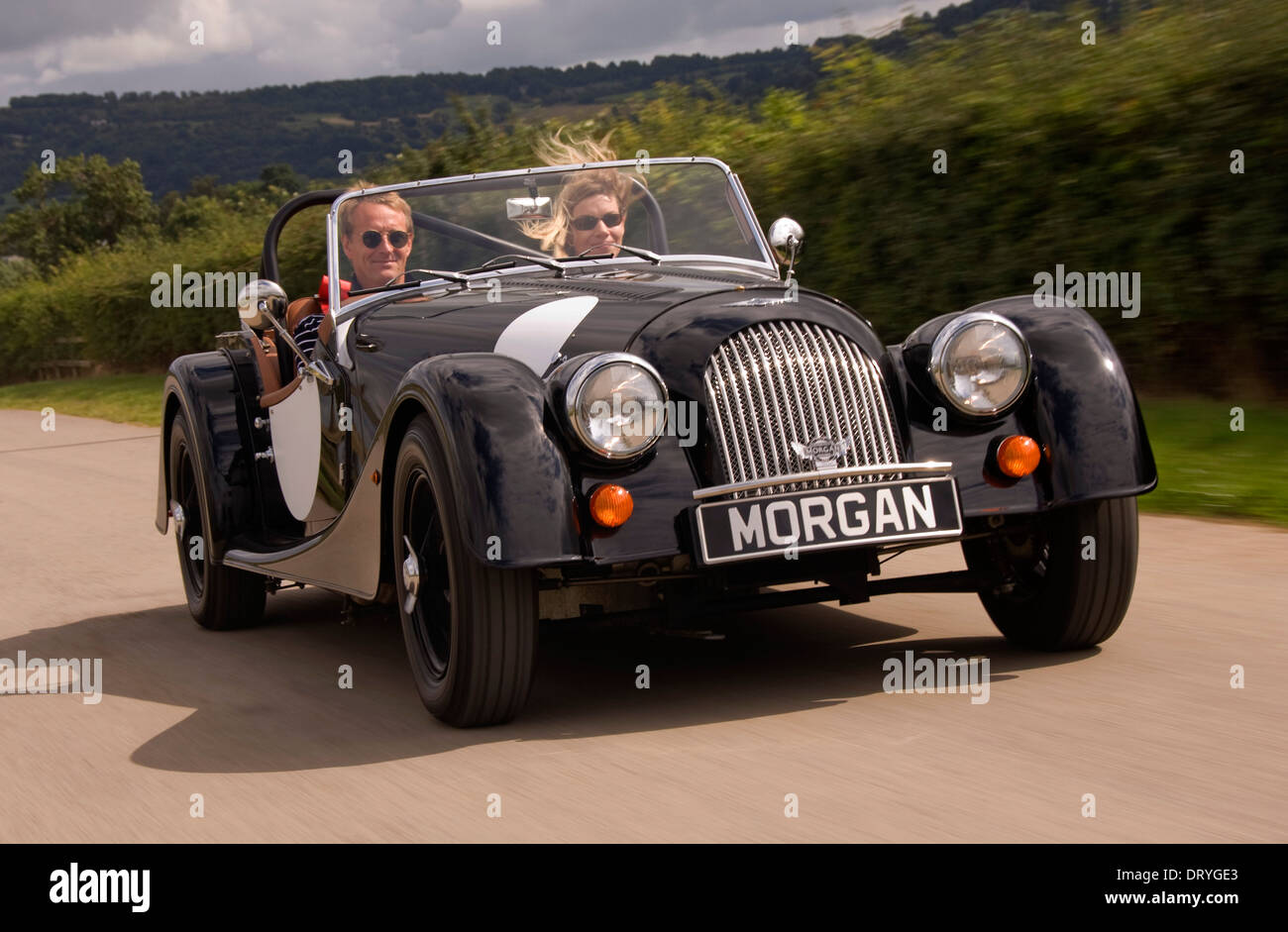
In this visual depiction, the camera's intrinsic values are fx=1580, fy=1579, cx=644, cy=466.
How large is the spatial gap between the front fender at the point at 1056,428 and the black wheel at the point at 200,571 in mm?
3071

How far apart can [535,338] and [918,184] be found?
23.4ft

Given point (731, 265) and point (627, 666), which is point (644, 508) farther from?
point (731, 265)

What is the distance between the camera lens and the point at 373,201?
5.75 m

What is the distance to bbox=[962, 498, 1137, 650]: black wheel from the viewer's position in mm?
4508

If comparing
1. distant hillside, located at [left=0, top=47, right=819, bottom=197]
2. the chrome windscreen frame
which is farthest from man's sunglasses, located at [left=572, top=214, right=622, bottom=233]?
distant hillside, located at [left=0, top=47, right=819, bottom=197]

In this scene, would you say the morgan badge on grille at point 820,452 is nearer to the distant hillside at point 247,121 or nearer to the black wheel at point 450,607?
the black wheel at point 450,607

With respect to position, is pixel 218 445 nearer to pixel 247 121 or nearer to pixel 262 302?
pixel 262 302

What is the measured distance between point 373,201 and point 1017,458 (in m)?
2.62

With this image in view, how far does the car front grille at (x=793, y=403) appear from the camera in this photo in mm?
4180

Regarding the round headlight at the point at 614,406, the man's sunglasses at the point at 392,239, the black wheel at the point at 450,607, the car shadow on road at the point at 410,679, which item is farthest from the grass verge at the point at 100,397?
the round headlight at the point at 614,406

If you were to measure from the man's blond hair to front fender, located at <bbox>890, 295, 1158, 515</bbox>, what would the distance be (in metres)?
2.06

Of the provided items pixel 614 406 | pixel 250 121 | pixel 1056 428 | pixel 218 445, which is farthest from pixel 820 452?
pixel 250 121

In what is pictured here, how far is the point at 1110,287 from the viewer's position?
971cm
